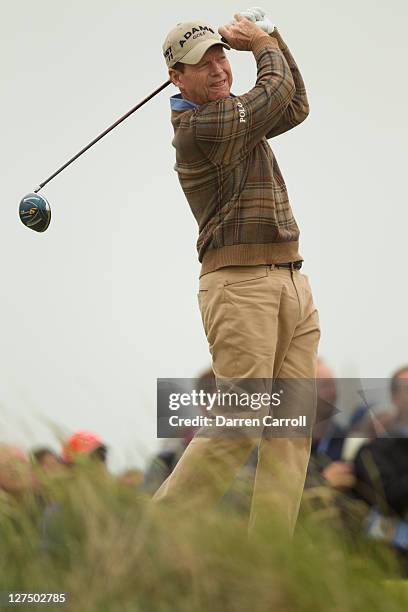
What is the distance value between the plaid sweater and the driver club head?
2.12 feet

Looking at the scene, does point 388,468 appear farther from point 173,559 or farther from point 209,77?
point 209,77

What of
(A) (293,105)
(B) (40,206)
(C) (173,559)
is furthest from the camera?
(B) (40,206)

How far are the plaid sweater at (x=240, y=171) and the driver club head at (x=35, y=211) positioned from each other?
65 centimetres

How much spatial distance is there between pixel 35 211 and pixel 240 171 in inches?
36.5

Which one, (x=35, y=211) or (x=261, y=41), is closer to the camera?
(x=261, y=41)

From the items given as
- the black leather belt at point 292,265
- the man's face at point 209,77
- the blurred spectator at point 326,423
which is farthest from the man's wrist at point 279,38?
the blurred spectator at point 326,423

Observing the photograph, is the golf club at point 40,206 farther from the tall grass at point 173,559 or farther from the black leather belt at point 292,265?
the tall grass at point 173,559

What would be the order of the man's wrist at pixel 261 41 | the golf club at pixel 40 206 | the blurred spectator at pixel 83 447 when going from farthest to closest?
the golf club at pixel 40 206 → the man's wrist at pixel 261 41 → the blurred spectator at pixel 83 447

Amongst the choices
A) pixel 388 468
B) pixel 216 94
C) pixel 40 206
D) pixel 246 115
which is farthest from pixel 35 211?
pixel 388 468

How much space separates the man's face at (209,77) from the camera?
14.6 feet

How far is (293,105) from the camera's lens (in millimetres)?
4730

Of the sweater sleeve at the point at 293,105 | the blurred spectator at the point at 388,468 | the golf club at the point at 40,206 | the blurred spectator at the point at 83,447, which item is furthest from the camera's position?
the golf club at the point at 40,206

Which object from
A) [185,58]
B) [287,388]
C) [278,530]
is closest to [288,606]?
[278,530]

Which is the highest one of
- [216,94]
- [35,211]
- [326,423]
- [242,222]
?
[216,94]
